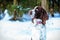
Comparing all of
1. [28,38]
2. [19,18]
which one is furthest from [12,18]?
[28,38]

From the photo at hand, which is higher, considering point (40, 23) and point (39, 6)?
point (39, 6)

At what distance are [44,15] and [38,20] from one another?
0.23ft

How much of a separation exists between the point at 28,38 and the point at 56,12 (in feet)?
1.13

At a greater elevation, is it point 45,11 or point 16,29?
point 45,11

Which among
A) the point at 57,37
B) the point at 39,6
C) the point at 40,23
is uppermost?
the point at 39,6

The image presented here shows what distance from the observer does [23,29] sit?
1854 millimetres

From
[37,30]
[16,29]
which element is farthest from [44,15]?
[16,29]

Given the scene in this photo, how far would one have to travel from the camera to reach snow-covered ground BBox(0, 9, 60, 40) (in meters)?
1.85

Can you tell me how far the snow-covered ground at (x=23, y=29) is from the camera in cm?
A: 185

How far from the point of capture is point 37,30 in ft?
6.09

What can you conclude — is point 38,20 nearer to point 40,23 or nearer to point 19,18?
point 40,23

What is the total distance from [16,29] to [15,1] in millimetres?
252

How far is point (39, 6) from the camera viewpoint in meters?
1.86

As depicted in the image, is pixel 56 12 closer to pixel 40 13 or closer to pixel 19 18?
pixel 40 13
